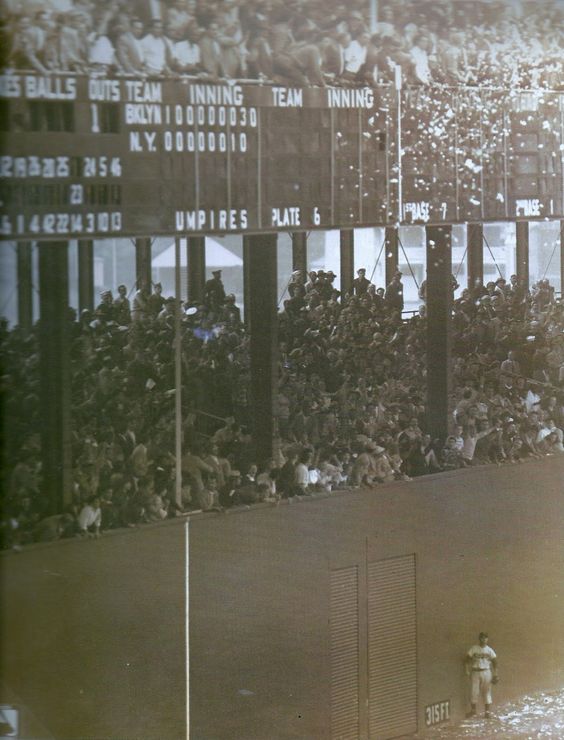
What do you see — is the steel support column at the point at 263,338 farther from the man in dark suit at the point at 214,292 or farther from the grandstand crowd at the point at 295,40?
the grandstand crowd at the point at 295,40

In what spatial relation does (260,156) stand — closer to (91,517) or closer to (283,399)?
(283,399)

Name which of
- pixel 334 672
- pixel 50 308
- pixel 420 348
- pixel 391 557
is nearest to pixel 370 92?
pixel 420 348

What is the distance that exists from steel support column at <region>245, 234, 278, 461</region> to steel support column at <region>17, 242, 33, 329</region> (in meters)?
0.64

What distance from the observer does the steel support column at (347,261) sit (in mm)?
3229

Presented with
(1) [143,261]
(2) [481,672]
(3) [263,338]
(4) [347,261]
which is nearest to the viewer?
(1) [143,261]

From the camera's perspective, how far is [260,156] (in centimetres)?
305

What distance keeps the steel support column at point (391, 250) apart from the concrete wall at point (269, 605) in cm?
68

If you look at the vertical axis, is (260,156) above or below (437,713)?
above

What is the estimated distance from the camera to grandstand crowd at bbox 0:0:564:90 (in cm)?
275

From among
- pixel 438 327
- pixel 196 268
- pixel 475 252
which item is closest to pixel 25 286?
pixel 196 268

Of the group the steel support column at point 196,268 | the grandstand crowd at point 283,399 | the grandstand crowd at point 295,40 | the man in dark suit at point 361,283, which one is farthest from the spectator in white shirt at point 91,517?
the grandstand crowd at point 295,40

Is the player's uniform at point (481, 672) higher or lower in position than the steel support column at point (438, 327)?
lower

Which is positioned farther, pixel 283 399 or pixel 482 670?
pixel 482 670

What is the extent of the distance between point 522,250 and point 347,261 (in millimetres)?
721
